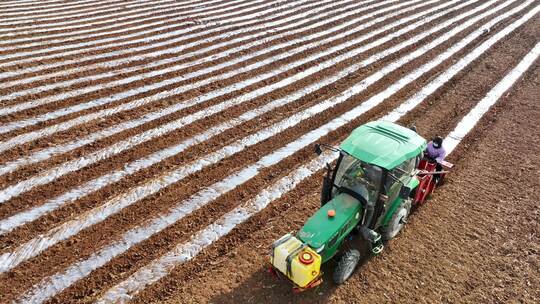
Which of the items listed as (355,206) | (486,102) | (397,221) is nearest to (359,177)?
(355,206)

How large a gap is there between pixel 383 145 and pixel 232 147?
4.32 m

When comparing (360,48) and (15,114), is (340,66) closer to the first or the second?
(360,48)

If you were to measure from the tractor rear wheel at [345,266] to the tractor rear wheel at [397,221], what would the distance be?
37.4 inches

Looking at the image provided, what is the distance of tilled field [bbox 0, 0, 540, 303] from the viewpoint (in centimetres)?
654

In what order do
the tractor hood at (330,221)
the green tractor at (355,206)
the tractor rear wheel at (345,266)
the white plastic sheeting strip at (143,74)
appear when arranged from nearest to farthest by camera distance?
1. the green tractor at (355,206)
2. the tractor hood at (330,221)
3. the tractor rear wheel at (345,266)
4. the white plastic sheeting strip at (143,74)

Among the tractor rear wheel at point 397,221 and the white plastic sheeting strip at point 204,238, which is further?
the tractor rear wheel at point 397,221

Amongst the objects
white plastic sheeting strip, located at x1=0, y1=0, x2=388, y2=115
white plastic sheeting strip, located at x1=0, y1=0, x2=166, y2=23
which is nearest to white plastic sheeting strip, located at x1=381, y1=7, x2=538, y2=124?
white plastic sheeting strip, located at x1=0, y1=0, x2=388, y2=115

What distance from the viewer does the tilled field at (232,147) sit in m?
6.54

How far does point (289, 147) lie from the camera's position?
9.77 meters

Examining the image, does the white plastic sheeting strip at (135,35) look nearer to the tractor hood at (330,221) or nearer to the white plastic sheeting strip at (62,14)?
the white plastic sheeting strip at (62,14)

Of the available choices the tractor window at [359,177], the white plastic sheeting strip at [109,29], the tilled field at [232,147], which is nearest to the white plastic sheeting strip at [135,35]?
the white plastic sheeting strip at [109,29]

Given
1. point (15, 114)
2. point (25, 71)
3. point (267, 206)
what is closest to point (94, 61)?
point (25, 71)

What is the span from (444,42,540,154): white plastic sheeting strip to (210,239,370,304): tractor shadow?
16.8 feet

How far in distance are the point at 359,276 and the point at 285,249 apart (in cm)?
161
